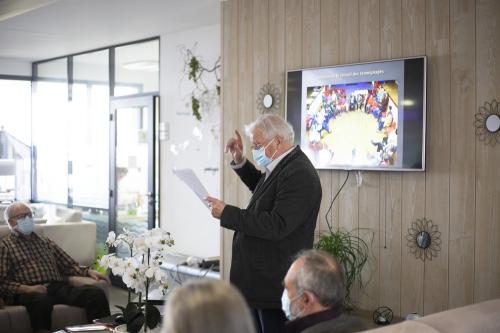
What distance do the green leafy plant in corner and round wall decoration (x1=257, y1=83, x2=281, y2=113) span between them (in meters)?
1.09

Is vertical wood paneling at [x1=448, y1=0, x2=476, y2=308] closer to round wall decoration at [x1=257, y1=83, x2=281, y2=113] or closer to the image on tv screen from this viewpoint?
the image on tv screen

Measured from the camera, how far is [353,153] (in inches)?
166

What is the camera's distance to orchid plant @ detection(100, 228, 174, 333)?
3209 millimetres

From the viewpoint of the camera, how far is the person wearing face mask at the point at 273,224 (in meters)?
2.94

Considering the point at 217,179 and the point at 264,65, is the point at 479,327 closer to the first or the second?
the point at 264,65

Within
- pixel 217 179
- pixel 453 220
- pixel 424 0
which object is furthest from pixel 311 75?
pixel 217 179

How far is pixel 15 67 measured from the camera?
991 cm

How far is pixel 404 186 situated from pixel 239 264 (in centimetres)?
140

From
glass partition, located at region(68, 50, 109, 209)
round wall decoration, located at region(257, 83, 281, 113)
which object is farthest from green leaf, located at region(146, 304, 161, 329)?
glass partition, located at region(68, 50, 109, 209)

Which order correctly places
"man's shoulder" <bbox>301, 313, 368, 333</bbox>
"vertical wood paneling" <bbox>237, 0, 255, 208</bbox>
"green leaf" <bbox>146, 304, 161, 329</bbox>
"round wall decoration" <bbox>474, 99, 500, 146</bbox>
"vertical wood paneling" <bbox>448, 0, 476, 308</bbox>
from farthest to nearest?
1. "vertical wood paneling" <bbox>237, 0, 255, 208</bbox>
2. "vertical wood paneling" <bbox>448, 0, 476, 308</bbox>
3. "round wall decoration" <bbox>474, 99, 500, 146</bbox>
4. "green leaf" <bbox>146, 304, 161, 329</bbox>
5. "man's shoulder" <bbox>301, 313, 368, 333</bbox>

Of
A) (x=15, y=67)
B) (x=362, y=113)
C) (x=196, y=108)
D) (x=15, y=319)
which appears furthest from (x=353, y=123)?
(x=15, y=67)

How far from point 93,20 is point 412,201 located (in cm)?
414

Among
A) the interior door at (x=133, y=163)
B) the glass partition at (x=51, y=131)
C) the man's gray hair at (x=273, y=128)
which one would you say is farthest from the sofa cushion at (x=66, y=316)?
the glass partition at (x=51, y=131)

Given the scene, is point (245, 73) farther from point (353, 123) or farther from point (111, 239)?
point (111, 239)
